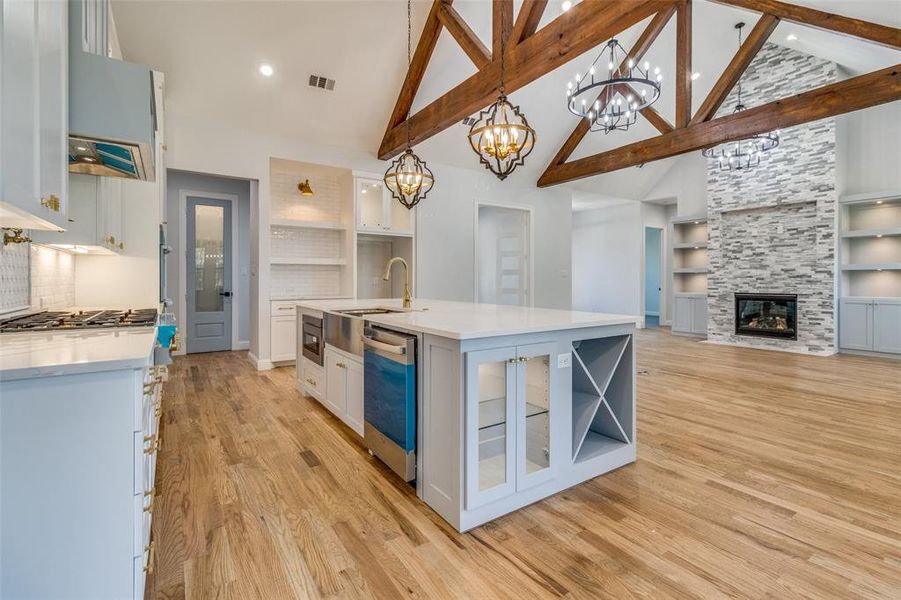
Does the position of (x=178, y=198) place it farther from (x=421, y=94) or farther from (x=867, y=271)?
(x=867, y=271)

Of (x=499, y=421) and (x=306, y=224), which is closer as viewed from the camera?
(x=499, y=421)

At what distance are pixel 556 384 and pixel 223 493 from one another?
1.90 metres

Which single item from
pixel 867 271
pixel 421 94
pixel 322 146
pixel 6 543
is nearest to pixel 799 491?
pixel 6 543

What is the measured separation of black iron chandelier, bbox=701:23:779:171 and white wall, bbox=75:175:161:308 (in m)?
6.48

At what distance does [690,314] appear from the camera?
8469mm

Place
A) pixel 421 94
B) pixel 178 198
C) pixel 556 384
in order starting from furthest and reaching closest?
pixel 178 198, pixel 421 94, pixel 556 384

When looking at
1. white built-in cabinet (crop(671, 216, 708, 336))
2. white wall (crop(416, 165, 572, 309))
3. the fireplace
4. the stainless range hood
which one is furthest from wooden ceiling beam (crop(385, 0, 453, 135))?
the fireplace

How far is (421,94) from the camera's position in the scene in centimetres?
548

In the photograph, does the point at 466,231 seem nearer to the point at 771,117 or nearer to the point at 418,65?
the point at 418,65

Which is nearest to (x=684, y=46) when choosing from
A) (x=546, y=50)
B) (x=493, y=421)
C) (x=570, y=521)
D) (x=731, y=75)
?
(x=731, y=75)

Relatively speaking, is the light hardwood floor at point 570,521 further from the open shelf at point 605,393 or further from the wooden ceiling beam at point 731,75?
the wooden ceiling beam at point 731,75

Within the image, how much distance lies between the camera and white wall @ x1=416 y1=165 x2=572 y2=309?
22.0ft

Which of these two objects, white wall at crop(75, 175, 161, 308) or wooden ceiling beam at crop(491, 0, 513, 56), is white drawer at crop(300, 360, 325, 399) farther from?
wooden ceiling beam at crop(491, 0, 513, 56)

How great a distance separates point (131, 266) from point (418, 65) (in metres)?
3.77
